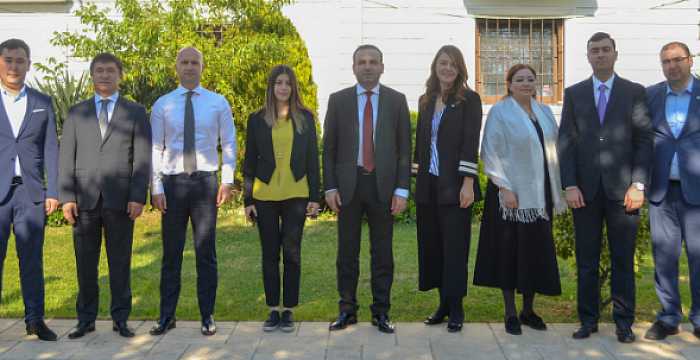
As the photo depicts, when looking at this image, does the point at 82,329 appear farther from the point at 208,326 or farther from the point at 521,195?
the point at 521,195

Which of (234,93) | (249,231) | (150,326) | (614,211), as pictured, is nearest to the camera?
(614,211)

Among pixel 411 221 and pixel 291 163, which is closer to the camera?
pixel 291 163

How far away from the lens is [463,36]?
1239 centimetres

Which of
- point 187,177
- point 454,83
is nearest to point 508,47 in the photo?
point 454,83

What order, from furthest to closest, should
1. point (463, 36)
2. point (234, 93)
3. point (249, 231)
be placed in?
point (463, 36), point (234, 93), point (249, 231)

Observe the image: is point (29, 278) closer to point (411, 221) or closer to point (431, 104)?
point (431, 104)

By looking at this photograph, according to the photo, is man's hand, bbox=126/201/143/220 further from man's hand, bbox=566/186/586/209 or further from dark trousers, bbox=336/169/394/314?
man's hand, bbox=566/186/586/209

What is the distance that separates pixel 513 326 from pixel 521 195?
3.24ft

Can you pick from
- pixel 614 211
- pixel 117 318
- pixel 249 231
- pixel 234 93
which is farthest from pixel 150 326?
pixel 234 93

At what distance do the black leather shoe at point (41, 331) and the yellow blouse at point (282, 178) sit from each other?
5.79 feet

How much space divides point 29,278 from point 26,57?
161 centimetres

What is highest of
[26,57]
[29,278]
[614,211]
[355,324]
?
[26,57]

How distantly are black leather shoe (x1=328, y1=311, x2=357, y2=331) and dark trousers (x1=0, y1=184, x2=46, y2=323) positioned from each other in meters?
2.15

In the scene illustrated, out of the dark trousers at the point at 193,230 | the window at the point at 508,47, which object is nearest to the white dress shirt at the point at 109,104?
the dark trousers at the point at 193,230
